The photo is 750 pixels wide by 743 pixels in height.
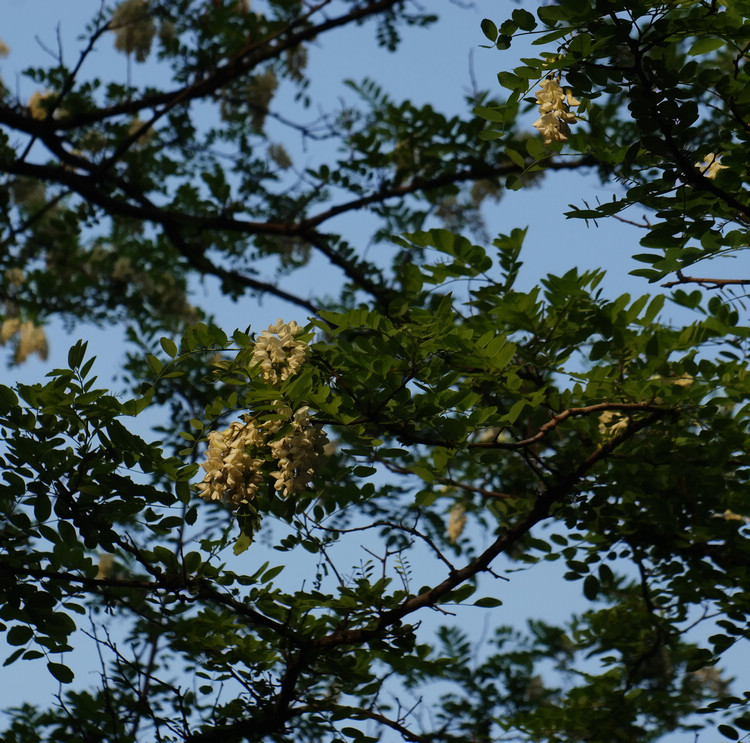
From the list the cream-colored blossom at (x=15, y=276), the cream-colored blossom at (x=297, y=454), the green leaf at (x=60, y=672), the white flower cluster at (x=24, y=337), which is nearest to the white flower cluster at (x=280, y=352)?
the cream-colored blossom at (x=297, y=454)

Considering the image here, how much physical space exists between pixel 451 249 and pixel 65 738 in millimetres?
1910

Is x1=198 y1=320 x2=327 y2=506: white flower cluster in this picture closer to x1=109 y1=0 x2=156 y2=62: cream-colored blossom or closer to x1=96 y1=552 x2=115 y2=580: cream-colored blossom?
x1=96 y1=552 x2=115 y2=580: cream-colored blossom

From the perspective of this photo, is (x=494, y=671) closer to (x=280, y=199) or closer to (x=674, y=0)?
(x=280, y=199)

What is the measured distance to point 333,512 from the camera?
8.84 ft

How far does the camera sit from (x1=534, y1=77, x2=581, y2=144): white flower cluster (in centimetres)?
211

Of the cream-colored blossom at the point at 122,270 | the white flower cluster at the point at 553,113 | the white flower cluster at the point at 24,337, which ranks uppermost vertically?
the white flower cluster at the point at 24,337

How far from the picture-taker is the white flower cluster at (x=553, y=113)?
6.92 feet

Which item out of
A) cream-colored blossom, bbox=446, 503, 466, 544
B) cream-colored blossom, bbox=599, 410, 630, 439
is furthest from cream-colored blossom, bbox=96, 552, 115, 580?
cream-colored blossom, bbox=599, 410, 630, 439

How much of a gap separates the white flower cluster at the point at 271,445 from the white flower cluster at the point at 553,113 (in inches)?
27.5

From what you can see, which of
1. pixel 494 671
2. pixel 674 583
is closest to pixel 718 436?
pixel 674 583

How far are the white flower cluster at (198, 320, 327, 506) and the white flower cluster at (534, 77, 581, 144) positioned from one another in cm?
70

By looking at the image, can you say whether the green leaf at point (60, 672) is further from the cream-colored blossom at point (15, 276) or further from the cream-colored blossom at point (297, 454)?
the cream-colored blossom at point (15, 276)

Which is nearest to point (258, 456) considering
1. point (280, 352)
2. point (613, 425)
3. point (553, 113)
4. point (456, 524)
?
point (280, 352)

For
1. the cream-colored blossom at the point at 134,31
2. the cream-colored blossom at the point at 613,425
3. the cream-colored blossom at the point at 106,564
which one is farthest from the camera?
the cream-colored blossom at the point at 134,31
